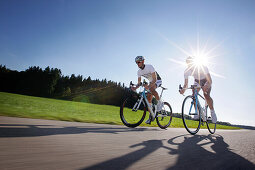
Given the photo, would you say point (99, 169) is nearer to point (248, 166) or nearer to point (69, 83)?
point (248, 166)

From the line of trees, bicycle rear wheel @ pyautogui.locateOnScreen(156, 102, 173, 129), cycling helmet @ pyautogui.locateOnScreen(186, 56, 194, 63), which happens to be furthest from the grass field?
the line of trees

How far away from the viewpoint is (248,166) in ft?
5.04

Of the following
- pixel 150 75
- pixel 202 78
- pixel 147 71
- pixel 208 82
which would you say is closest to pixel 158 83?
pixel 150 75

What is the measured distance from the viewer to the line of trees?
2753 inches

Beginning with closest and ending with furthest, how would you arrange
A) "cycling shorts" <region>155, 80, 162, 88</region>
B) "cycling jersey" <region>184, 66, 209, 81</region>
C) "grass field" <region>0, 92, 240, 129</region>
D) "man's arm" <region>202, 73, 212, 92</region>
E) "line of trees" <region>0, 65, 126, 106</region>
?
"grass field" <region>0, 92, 240, 129</region>, "man's arm" <region>202, 73, 212, 92</region>, "cycling jersey" <region>184, 66, 209, 81</region>, "cycling shorts" <region>155, 80, 162, 88</region>, "line of trees" <region>0, 65, 126, 106</region>

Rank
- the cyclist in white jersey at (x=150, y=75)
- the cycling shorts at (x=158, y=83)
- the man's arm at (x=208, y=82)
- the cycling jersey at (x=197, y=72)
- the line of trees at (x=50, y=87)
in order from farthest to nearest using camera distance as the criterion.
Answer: the line of trees at (x=50, y=87) → the cycling shorts at (x=158, y=83) → the cyclist in white jersey at (x=150, y=75) → the cycling jersey at (x=197, y=72) → the man's arm at (x=208, y=82)

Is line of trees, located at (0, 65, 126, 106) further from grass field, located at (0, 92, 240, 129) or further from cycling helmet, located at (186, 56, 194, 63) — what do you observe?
cycling helmet, located at (186, 56, 194, 63)

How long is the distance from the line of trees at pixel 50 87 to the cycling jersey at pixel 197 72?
227 feet

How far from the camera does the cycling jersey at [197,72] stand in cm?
577

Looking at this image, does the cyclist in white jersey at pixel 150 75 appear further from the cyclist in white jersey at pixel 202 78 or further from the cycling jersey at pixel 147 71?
the cyclist in white jersey at pixel 202 78

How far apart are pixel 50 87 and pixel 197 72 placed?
77.6m

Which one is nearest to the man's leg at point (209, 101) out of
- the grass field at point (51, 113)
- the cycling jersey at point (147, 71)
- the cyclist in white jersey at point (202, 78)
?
the cyclist in white jersey at point (202, 78)

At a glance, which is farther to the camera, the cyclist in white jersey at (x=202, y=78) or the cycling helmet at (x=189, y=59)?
the cycling helmet at (x=189, y=59)

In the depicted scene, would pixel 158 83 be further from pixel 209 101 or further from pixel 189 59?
pixel 209 101
